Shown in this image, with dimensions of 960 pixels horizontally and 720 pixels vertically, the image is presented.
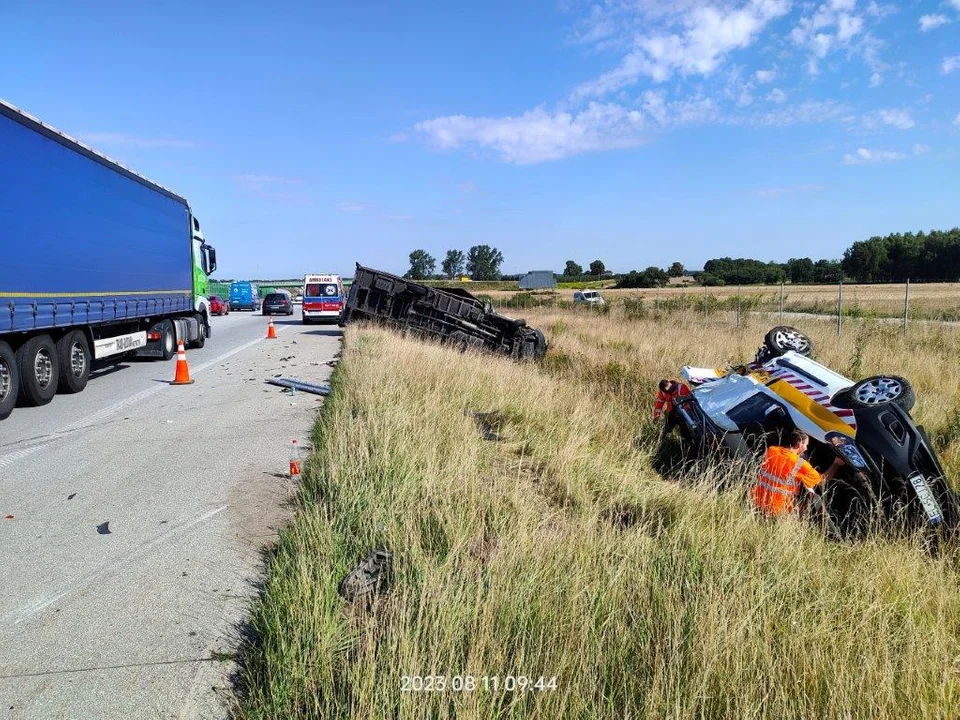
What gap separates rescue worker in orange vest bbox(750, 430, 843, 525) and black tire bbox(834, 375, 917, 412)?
1.79 ft

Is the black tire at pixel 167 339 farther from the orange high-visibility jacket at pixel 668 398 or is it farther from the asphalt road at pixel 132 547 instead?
the orange high-visibility jacket at pixel 668 398

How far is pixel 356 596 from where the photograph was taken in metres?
3.24

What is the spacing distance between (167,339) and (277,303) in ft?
91.4

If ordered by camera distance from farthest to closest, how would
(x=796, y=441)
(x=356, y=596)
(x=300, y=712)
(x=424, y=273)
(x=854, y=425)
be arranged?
(x=424, y=273), (x=796, y=441), (x=854, y=425), (x=356, y=596), (x=300, y=712)

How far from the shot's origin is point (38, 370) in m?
9.92

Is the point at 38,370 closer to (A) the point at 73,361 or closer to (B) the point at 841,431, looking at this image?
(A) the point at 73,361

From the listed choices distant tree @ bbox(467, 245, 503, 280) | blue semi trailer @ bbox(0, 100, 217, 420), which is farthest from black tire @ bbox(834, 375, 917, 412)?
distant tree @ bbox(467, 245, 503, 280)

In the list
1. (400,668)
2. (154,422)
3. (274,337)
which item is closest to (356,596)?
(400,668)

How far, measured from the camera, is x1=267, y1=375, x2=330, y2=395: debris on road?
1125 cm

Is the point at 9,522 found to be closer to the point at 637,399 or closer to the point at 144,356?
the point at 637,399

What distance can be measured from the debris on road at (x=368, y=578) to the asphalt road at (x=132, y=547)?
2.06 feet

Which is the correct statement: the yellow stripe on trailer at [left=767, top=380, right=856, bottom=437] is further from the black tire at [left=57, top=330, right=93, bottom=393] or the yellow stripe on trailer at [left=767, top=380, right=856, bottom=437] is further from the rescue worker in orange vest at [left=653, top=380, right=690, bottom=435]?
the black tire at [left=57, top=330, right=93, bottom=393]

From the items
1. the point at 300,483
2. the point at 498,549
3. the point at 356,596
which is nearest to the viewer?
the point at 356,596

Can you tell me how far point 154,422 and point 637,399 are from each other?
7.06m
